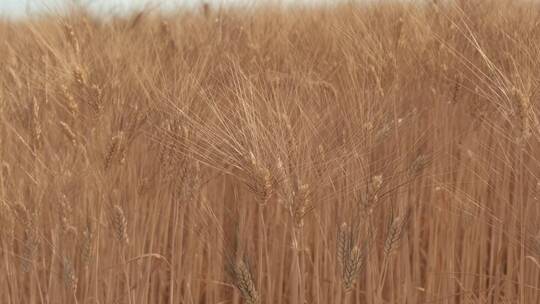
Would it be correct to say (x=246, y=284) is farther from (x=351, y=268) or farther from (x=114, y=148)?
(x=114, y=148)

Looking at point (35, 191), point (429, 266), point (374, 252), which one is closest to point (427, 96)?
point (429, 266)

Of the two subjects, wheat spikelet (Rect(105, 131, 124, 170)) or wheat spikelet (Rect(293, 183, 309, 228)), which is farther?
wheat spikelet (Rect(105, 131, 124, 170))

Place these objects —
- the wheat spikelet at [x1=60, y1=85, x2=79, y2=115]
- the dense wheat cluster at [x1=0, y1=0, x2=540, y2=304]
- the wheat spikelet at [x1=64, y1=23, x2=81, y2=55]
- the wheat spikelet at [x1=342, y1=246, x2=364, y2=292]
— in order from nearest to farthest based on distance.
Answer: the wheat spikelet at [x1=342, y1=246, x2=364, y2=292] → the dense wheat cluster at [x1=0, y1=0, x2=540, y2=304] → the wheat spikelet at [x1=60, y1=85, x2=79, y2=115] → the wheat spikelet at [x1=64, y1=23, x2=81, y2=55]

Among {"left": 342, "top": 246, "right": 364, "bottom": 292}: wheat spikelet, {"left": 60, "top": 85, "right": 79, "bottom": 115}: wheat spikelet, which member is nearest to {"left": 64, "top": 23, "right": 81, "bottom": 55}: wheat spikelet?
{"left": 60, "top": 85, "right": 79, "bottom": 115}: wheat spikelet

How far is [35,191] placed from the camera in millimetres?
1503

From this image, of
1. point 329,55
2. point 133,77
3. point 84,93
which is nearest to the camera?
point 84,93

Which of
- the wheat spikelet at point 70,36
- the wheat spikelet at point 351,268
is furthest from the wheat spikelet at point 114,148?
the wheat spikelet at point 70,36

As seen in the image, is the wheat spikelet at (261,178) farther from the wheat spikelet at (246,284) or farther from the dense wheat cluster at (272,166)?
the wheat spikelet at (246,284)

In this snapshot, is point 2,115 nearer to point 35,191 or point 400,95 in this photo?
point 35,191

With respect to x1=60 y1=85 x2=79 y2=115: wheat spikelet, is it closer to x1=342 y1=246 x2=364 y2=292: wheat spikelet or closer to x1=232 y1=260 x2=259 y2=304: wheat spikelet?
x1=232 y1=260 x2=259 y2=304: wheat spikelet

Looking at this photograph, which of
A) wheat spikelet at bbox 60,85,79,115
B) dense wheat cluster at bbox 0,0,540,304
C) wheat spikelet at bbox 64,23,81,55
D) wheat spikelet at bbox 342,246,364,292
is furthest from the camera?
wheat spikelet at bbox 64,23,81,55

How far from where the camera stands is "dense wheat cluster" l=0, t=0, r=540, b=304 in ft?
4.31

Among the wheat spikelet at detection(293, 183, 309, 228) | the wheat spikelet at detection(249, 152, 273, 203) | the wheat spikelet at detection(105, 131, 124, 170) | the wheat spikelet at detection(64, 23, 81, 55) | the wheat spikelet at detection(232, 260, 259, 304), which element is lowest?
the wheat spikelet at detection(232, 260, 259, 304)

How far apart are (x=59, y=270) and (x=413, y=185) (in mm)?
851
